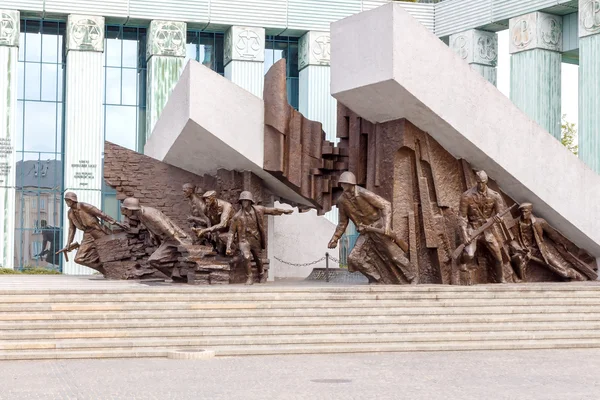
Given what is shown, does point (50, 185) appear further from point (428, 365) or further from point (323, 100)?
point (428, 365)

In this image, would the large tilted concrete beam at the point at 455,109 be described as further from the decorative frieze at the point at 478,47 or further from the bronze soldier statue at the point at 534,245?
the decorative frieze at the point at 478,47

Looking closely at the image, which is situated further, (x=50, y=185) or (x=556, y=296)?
(x=50, y=185)

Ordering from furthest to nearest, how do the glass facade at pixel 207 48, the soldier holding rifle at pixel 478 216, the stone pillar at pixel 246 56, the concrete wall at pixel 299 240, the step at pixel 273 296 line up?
the glass facade at pixel 207 48, the stone pillar at pixel 246 56, the concrete wall at pixel 299 240, the soldier holding rifle at pixel 478 216, the step at pixel 273 296

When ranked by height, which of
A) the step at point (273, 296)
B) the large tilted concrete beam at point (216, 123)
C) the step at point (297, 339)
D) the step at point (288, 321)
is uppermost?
the large tilted concrete beam at point (216, 123)

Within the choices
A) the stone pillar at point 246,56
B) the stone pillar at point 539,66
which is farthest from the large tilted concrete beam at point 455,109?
the stone pillar at point 246,56

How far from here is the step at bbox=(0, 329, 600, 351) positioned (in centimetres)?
944

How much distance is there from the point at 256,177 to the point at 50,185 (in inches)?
477

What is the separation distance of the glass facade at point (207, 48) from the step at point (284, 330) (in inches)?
704

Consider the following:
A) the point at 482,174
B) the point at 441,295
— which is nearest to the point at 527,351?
the point at 441,295

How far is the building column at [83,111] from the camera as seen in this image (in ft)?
82.1

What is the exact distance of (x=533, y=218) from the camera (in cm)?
1394

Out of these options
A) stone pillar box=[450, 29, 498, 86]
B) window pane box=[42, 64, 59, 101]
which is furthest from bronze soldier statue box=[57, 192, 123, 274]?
stone pillar box=[450, 29, 498, 86]

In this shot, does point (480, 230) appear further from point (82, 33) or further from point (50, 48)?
point (50, 48)

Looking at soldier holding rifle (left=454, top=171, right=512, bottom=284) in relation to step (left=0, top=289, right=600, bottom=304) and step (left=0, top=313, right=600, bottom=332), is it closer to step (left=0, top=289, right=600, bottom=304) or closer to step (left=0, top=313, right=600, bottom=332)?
step (left=0, top=289, right=600, bottom=304)
